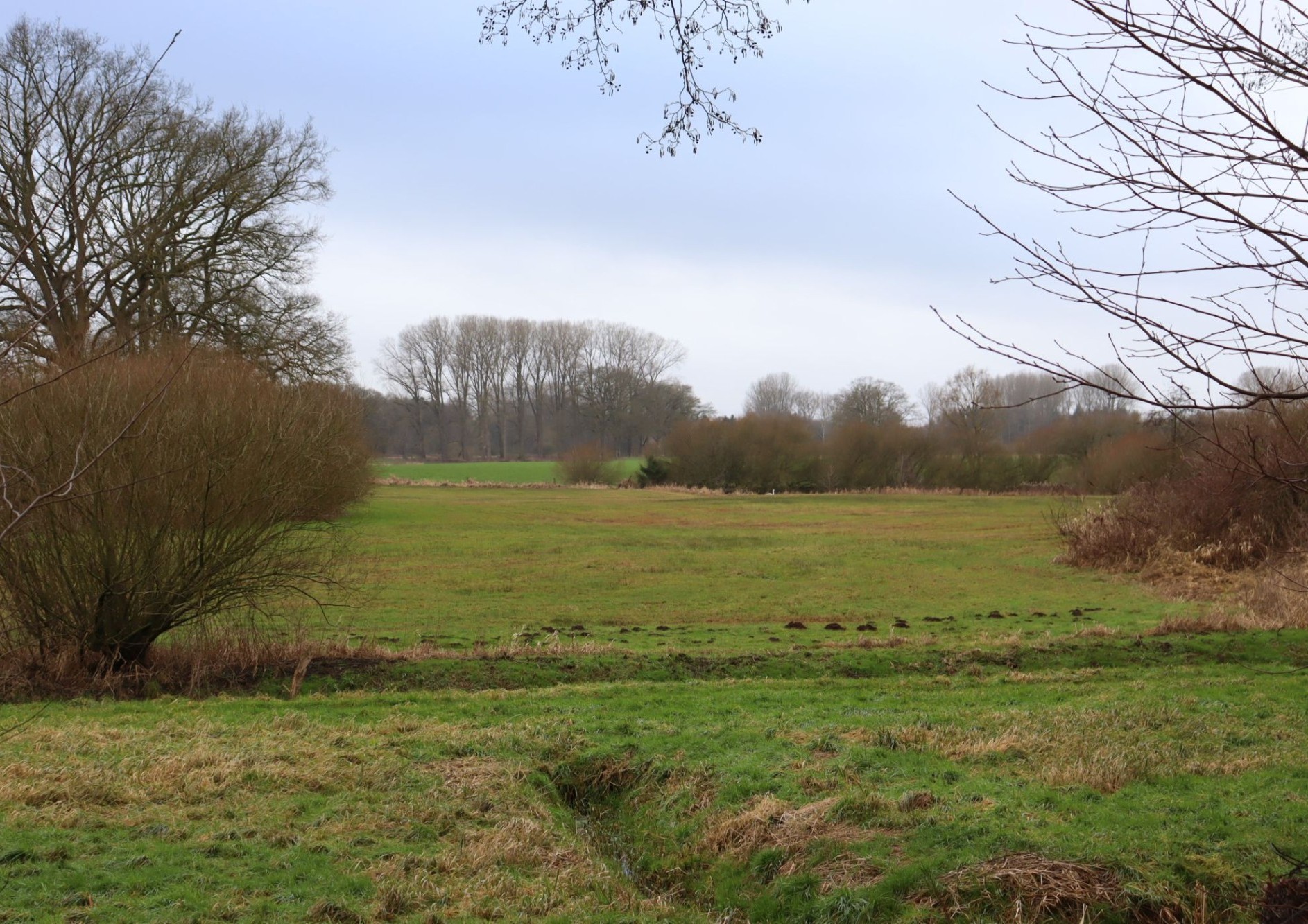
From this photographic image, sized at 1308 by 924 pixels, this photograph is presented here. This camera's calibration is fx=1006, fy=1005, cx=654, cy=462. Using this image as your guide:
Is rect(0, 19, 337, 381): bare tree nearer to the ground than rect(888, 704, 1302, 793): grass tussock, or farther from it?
farther from it

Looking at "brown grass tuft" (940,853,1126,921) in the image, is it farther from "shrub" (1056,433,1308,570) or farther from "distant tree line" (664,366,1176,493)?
"distant tree line" (664,366,1176,493)

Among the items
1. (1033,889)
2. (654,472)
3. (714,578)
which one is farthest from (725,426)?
(1033,889)

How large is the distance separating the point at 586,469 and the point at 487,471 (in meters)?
18.0

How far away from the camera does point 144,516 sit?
12.2m

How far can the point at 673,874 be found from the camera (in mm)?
6863

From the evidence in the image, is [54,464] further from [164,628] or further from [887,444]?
[887,444]

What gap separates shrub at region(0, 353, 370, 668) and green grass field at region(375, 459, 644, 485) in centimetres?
5366

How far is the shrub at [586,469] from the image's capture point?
68.4 m

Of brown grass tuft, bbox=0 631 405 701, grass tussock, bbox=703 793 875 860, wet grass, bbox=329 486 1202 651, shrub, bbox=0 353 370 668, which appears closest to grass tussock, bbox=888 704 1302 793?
grass tussock, bbox=703 793 875 860

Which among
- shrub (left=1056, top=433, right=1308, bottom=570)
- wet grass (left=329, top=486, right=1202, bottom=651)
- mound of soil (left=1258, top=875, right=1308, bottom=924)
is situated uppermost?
shrub (left=1056, top=433, right=1308, bottom=570)

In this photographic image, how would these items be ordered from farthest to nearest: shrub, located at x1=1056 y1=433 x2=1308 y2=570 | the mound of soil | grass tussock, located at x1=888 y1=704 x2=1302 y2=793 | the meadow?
shrub, located at x1=1056 y1=433 x2=1308 y2=570
grass tussock, located at x1=888 y1=704 x2=1302 y2=793
the meadow
the mound of soil

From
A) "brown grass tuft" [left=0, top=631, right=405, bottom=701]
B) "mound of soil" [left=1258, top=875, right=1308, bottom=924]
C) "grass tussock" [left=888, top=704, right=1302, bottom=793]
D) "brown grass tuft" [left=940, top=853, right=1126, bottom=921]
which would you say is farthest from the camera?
"brown grass tuft" [left=0, top=631, right=405, bottom=701]

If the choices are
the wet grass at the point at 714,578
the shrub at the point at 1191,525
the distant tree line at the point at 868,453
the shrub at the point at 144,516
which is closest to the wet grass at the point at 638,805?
the shrub at the point at 144,516

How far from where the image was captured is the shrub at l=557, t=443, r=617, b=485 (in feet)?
224
